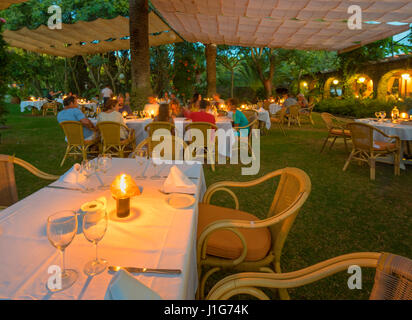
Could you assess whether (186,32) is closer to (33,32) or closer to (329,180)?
(33,32)

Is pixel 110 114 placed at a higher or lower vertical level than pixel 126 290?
higher

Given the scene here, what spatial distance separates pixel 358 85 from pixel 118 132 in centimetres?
1695

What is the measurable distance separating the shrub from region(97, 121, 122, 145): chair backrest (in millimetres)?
10794

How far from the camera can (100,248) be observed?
1018 mm

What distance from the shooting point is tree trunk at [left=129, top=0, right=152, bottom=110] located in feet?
21.3

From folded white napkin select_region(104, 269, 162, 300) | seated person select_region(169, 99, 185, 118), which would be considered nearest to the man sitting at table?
seated person select_region(169, 99, 185, 118)

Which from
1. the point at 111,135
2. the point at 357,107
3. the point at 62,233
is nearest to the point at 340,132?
the point at 111,135

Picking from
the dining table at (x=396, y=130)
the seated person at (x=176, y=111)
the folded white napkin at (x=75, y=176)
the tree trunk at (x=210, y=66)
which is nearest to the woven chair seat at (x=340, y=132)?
the dining table at (x=396, y=130)

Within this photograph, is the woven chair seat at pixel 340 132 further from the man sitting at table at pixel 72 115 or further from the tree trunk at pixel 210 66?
the tree trunk at pixel 210 66

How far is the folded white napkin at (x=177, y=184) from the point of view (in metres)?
1.59

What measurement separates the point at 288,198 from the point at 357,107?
1395 centimetres

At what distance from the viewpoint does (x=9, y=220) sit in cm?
122

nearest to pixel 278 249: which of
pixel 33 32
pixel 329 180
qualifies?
pixel 329 180

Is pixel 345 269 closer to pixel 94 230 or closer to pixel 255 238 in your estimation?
pixel 255 238
